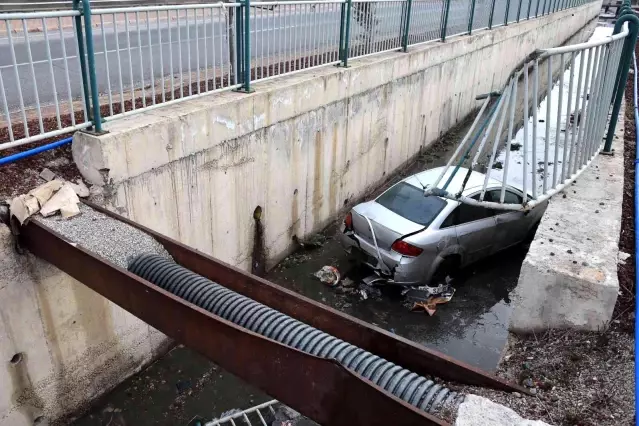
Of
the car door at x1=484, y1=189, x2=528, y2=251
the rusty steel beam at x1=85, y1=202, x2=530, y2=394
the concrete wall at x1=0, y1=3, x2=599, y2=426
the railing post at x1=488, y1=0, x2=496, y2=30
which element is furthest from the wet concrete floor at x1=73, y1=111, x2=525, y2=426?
the railing post at x1=488, y1=0, x2=496, y2=30

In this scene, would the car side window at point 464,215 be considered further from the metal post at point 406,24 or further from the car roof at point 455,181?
the metal post at point 406,24

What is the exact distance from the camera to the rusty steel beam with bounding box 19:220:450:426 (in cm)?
260

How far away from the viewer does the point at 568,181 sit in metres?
4.96

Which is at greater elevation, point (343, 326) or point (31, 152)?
point (31, 152)

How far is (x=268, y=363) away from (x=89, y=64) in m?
3.45

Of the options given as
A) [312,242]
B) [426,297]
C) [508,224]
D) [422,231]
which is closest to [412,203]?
[422,231]

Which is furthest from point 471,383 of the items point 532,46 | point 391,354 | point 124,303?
point 532,46

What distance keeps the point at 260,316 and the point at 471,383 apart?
4.46 ft

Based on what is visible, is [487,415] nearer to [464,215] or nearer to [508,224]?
[464,215]

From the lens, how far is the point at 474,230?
7895mm

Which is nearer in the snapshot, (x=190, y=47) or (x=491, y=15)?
(x=190, y=47)

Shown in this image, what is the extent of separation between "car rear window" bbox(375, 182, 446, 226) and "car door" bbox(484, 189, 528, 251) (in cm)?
97

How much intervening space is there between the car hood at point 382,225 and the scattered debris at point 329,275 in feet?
2.34

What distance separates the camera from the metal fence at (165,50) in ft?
15.9
